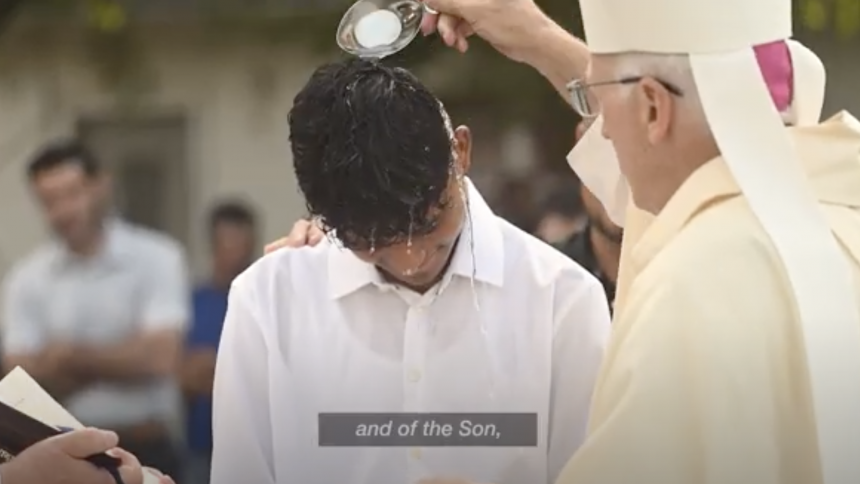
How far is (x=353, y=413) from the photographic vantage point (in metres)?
1.73

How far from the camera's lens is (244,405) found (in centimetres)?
175

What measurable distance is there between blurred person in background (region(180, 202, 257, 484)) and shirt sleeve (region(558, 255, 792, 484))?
69 cm

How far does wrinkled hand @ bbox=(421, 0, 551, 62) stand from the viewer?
1711mm

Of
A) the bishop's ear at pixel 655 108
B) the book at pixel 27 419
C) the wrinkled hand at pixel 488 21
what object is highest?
the wrinkled hand at pixel 488 21

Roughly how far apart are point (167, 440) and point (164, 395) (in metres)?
0.13

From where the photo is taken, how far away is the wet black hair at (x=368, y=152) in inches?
63.4

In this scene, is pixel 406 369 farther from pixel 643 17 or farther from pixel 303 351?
pixel 643 17

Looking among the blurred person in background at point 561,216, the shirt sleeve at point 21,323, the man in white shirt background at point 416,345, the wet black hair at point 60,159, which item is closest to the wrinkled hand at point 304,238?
the man in white shirt background at point 416,345

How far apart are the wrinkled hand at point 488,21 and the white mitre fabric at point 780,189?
0.30 meters

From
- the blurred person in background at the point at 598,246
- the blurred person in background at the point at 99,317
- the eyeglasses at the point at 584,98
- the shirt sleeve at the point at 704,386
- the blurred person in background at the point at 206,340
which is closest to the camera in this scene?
the shirt sleeve at the point at 704,386

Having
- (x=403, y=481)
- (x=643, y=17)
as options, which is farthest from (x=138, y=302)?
(x=643, y=17)

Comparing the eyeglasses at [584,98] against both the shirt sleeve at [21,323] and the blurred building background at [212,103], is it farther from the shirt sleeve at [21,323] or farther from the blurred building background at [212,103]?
the shirt sleeve at [21,323]

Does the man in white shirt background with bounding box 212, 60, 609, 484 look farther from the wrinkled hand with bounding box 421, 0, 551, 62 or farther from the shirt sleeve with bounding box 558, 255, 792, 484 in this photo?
the shirt sleeve with bounding box 558, 255, 792, 484

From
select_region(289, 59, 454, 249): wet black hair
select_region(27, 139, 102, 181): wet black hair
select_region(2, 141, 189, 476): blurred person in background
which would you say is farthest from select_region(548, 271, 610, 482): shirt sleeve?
select_region(27, 139, 102, 181): wet black hair
